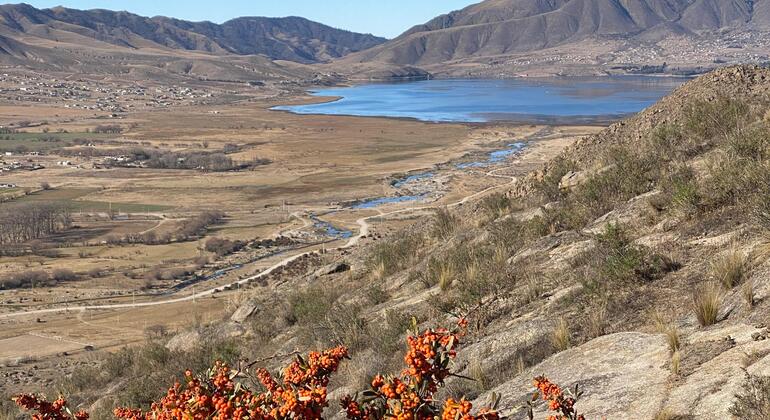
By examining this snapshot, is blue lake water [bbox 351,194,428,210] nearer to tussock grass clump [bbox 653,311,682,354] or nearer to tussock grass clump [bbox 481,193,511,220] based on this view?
tussock grass clump [bbox 481,193,511,220]

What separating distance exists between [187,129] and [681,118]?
12224 centimetres

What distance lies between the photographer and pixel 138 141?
115125 mm

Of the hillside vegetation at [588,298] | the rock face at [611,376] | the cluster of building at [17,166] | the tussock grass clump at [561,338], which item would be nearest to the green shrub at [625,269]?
the hillside vegetation at [588,298]

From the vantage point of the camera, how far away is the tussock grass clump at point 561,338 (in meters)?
7.98

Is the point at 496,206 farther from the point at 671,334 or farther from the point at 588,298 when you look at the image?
the point at 671,334

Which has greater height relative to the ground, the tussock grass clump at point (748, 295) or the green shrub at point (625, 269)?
the tussock grass clump at point (748, 295)

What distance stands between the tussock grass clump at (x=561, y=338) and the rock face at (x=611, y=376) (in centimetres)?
35

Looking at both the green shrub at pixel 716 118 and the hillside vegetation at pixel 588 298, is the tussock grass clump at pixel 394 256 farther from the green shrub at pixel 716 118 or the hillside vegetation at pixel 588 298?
the green shrub at pixel 716 118

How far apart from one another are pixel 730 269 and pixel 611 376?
2375 mm

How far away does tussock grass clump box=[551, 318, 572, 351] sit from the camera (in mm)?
7984

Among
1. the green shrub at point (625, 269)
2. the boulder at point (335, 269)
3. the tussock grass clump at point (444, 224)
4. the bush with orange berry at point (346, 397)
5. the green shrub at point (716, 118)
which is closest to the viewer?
the bush with orange berry at point (346, 397)

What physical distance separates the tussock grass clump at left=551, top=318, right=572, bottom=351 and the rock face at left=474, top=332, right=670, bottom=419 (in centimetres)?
35

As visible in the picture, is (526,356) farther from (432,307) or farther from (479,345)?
(432,307)

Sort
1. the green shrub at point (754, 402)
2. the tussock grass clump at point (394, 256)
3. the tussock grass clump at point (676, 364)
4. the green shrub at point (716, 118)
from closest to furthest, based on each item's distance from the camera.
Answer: the green shrub at point (754, 402) < the tussock grass clump at point (676, 364) < the green shrub at point (716, 118) < the tussock grass clump at point (394, 256)
